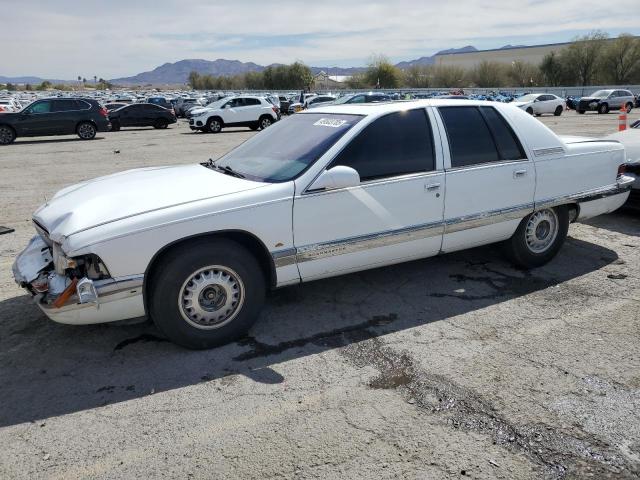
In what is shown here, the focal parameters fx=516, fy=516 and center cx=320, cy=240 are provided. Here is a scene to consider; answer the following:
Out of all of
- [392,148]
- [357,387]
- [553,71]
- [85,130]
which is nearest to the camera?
[357,387]

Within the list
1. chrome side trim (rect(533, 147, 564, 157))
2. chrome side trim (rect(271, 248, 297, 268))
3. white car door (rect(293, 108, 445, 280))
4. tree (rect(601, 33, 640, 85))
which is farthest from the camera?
tree (rect(601, 33, 640, 85))

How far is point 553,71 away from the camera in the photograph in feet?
242

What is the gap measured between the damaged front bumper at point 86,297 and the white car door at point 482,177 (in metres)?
2.58

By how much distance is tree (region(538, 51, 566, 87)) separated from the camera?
7312 centimetres

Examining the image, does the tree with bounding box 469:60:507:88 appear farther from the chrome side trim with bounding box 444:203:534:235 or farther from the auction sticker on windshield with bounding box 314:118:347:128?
the auction sticker on windshield with bounding box 314:118:347:128

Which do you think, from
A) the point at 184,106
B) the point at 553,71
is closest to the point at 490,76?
the point at 553,71

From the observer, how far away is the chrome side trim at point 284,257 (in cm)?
374

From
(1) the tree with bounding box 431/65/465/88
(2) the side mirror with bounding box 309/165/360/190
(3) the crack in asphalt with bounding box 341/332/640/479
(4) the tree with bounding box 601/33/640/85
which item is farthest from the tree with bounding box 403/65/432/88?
(3) the crack in asphalt with bounding box 341/332/640/479

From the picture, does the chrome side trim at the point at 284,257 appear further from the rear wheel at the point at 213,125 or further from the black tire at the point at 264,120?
the black tire at the point at 264,120

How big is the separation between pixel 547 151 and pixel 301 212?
2665 mm

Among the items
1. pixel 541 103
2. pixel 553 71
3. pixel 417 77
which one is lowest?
pixel 541 103

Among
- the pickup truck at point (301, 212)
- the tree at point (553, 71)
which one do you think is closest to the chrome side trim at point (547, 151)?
the pickup truck at point (301, 212)

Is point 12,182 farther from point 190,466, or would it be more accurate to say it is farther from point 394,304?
point 190,466

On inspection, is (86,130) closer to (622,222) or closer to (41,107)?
(41,107)
